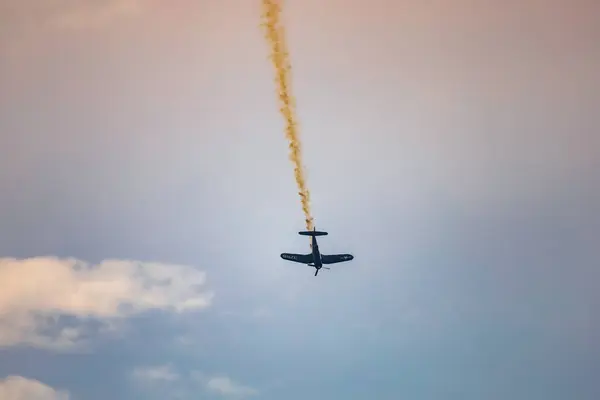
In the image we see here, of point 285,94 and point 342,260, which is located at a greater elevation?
point 285,94

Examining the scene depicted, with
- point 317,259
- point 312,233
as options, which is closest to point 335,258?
point 317,259

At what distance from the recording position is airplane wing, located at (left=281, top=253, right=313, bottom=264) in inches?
3041

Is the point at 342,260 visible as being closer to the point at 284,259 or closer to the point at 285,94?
the point at 284,259

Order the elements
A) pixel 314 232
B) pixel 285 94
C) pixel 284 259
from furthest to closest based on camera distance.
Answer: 1. pixel 284 259
2. pixel 314 232
3. pixel 285 94

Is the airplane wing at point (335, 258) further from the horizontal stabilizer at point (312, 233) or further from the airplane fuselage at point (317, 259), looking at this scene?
the horizontal stabilizer at point (312, 233)

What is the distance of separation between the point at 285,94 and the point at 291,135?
3.41 meters

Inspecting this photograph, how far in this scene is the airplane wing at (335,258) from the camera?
77.6 m

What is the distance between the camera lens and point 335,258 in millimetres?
78625

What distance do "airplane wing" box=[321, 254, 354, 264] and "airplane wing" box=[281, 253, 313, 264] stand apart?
128 centimetres

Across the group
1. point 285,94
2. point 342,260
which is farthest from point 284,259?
point 285,94

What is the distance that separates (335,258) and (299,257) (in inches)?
133

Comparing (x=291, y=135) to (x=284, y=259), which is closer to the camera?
(x=291, y=135)

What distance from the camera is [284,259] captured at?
7881 centimetres

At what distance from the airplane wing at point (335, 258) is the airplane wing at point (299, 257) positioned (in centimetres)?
128
